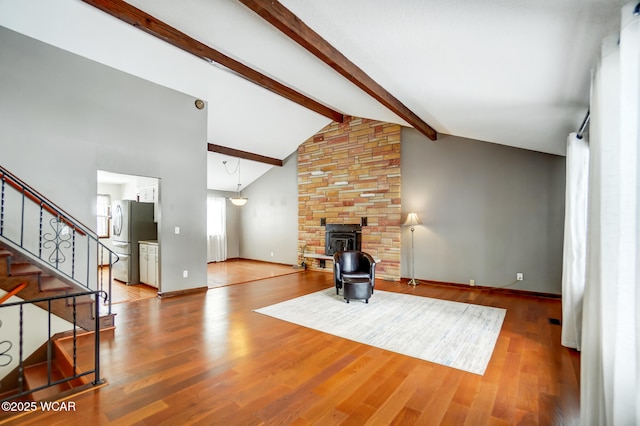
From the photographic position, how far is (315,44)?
9.97 ft

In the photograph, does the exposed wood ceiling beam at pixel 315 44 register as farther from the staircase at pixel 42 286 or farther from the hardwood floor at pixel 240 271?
the hardwood floor at pixel 240 271

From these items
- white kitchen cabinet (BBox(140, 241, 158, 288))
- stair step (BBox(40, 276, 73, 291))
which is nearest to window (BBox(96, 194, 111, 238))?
white kitchen cabinet (BBox(140, 241, 158, 288))

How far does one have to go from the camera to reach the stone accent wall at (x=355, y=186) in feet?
22.0

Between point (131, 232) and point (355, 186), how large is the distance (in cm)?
517

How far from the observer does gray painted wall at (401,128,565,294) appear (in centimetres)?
509

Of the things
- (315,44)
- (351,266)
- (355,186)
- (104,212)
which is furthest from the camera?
(104,212)

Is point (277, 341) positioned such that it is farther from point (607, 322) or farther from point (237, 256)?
point (237, 256)

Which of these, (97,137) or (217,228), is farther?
(217,228)

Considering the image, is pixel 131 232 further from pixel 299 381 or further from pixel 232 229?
pixel 299 381

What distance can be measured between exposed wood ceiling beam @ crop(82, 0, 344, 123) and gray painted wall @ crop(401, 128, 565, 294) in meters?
3.13

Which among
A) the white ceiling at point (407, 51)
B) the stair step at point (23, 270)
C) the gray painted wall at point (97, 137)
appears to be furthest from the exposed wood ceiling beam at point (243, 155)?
the stair step at point (23, 270)

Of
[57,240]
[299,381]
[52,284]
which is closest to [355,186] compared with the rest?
[299,381]

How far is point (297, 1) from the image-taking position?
8.22 feet

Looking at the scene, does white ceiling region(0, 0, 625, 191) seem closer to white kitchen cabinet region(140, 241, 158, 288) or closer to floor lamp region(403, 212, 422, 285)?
floor lamp region(403, 212, 422, 285)
